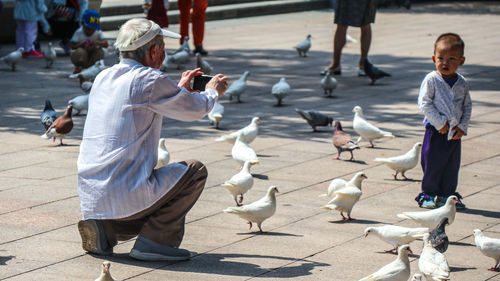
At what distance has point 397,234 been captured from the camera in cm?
569

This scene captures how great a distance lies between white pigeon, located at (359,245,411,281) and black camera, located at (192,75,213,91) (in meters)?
1.77

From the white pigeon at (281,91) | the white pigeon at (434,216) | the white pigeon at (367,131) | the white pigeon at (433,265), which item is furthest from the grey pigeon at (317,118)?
the white pigeon at (433,265)

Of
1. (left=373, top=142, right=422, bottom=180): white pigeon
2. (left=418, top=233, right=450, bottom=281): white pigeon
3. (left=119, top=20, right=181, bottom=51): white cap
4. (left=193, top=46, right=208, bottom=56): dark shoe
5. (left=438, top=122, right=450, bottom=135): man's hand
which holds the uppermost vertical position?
(left=119, top=20, right=181, bottom=51): white cap

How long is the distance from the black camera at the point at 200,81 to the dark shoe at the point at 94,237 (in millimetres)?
1136

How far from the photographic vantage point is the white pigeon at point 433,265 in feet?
16.0

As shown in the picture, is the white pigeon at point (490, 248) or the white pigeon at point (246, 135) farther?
the white pigeon at point (246, 135)

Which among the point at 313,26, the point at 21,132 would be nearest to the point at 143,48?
the point at 21,132

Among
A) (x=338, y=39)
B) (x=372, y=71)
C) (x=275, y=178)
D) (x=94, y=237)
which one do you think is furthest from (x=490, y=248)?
(x=338, y=39)

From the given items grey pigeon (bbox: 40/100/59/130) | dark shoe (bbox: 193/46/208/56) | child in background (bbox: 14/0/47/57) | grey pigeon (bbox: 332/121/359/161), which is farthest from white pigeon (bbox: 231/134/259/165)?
child in background (bbox: 14/0/47/57)

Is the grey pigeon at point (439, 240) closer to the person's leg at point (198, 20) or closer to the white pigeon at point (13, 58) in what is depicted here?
the white pigeon at point (13, 58)

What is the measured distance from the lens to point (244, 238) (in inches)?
240

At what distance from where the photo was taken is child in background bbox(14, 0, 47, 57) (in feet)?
51.8

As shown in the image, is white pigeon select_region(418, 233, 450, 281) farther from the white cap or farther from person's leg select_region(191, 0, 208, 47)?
person's leg select_region(191, 0, 208, 47)

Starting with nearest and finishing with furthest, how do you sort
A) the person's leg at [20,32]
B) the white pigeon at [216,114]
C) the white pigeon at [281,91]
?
the white pigeon at [216,114] < the white pigeon at [281,91] < the person's leg at [20,32]
